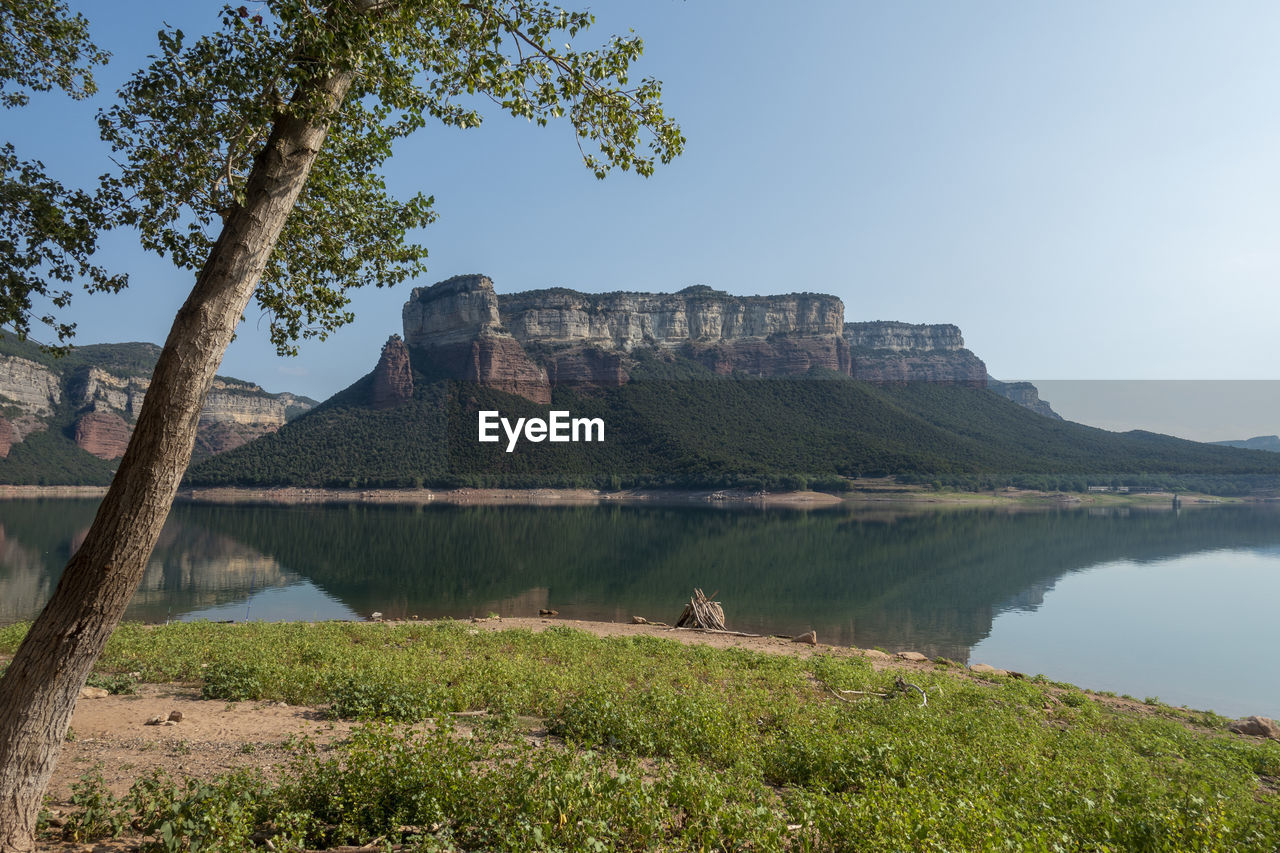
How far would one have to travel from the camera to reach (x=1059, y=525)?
198 ft

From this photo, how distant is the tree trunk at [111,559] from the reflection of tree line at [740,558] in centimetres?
1869

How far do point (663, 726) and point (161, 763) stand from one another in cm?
411

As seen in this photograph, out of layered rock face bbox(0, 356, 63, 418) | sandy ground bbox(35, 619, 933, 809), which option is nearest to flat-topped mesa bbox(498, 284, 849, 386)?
layered rock face bbox(0, 356, 63, 418)

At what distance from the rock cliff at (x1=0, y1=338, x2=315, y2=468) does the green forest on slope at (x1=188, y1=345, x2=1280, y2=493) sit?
3307 cm

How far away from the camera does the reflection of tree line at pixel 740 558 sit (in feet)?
78.1

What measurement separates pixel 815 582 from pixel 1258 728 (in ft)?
64.0

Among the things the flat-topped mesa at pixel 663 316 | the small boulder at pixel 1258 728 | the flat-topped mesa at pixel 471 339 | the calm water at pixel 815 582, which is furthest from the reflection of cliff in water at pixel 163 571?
the flat-topped mesa at pixel 663 316

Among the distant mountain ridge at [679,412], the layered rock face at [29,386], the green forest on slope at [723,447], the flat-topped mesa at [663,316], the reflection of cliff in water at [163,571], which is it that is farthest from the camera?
the flat-topped mesa at [663,316]

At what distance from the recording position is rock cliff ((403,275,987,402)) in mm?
132125

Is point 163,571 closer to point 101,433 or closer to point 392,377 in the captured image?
point 392,377

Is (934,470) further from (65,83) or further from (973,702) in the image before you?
(65,83)

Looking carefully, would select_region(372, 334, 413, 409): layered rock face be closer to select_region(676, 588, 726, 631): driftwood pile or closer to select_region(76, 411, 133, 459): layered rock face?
select_region(76, 411, 133, 459): layered rock face

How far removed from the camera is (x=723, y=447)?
342 feet

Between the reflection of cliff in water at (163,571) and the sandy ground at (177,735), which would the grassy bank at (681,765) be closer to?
the sandy ground at (177,735)
